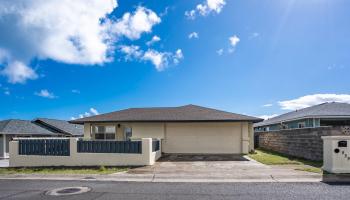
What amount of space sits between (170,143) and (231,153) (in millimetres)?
4320

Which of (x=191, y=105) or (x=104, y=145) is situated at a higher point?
(x=191, y=105)

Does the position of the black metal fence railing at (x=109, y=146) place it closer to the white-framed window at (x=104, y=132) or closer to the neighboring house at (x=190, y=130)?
the neighboring house at (x=190, y=130)

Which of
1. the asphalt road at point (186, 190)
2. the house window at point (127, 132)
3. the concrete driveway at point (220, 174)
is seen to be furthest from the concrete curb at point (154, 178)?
the house window at point (127, 132)

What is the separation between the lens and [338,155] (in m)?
12.5

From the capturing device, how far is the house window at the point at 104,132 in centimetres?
2422

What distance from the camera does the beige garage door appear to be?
2267 cm

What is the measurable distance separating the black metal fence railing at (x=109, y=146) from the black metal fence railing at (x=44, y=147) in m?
0.77

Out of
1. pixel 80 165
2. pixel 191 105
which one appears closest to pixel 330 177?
pixel 80 165

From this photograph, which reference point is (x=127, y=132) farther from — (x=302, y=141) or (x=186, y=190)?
(x=186, y=190)

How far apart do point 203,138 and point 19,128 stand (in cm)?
1751

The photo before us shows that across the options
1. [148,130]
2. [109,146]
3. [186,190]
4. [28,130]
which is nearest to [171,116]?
[148,130]

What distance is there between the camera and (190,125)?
23.1 m

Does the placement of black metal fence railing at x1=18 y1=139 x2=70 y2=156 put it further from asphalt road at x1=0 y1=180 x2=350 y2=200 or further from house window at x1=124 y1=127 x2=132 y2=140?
house window at x1=124 y1=127 x2=132 y2=140

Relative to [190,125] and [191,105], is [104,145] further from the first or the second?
[191,105]
